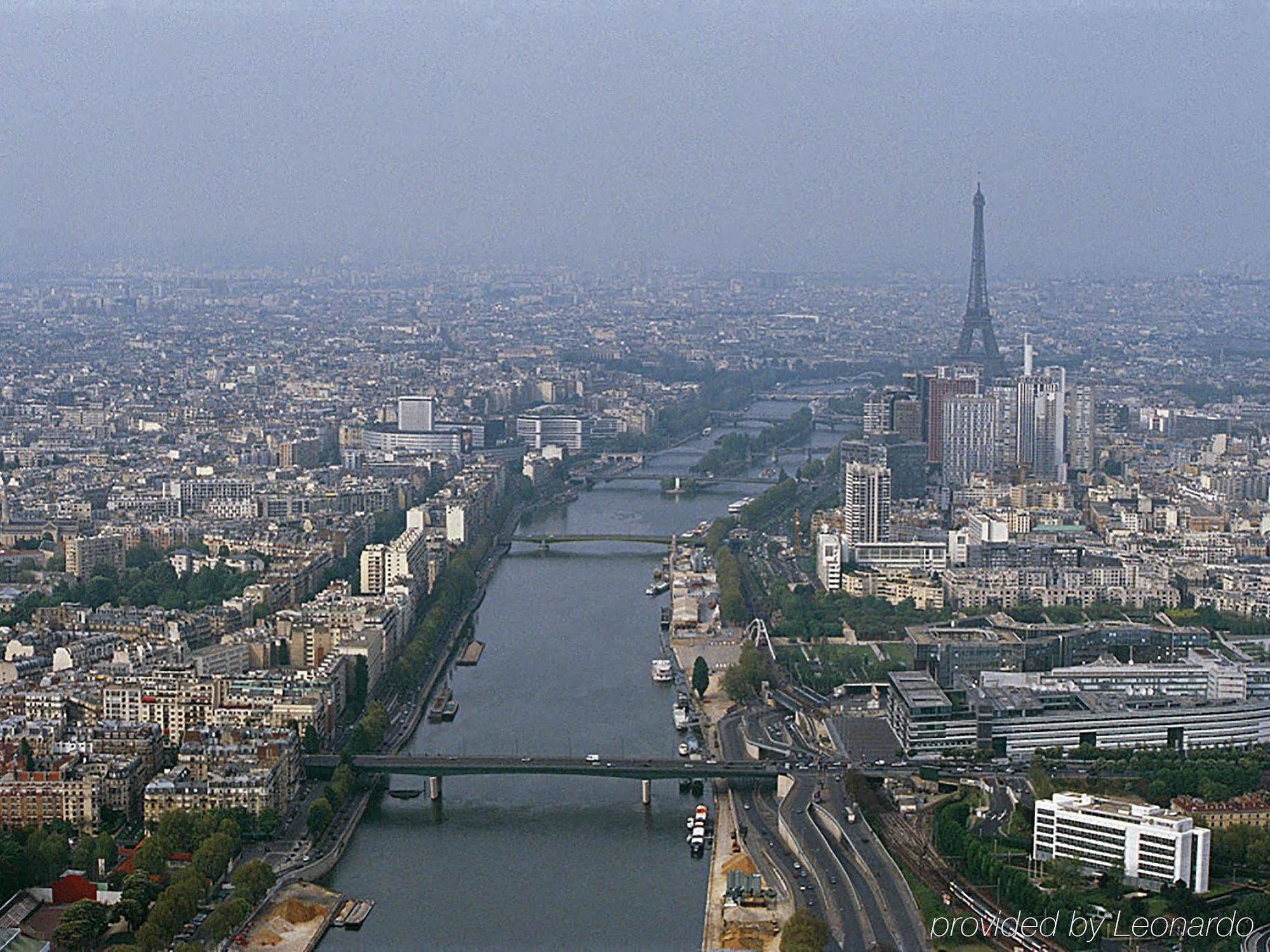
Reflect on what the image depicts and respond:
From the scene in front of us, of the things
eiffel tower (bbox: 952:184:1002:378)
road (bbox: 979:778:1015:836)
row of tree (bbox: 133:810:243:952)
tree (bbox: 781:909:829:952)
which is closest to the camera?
tree (bbox: 781:909:829:952)

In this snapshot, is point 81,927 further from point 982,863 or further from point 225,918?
point 982,863

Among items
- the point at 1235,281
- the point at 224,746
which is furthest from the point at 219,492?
the point at 1235,281

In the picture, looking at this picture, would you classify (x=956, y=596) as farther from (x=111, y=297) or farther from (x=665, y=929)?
(x=111, y=297)

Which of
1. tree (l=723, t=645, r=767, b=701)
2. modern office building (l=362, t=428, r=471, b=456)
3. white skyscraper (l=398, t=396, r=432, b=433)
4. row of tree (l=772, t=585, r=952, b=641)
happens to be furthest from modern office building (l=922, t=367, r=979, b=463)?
tree (l=723, t=645, r=767, b=701)

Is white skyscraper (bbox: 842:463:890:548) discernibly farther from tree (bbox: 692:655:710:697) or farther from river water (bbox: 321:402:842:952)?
tree (bbox: 692:655:710:697)

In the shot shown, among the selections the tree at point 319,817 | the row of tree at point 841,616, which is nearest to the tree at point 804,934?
the tree at point 319,817
